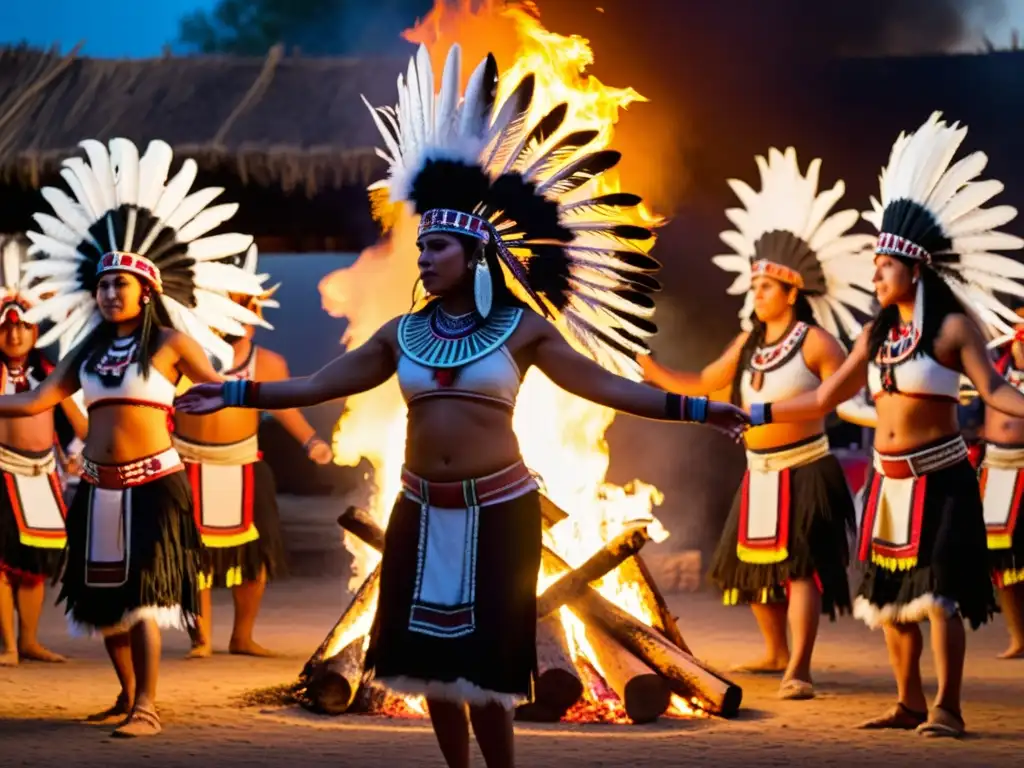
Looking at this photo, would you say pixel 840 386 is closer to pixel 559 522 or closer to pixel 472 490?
pixel 559 522

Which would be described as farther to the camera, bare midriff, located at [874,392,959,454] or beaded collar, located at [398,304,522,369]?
bare midriff, located at [874,392,959,454]

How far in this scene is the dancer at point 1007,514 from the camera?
970 centimetres

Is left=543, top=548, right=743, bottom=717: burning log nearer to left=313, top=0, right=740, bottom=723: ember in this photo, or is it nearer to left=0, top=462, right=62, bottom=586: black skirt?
left=313, top=0, right=740, bottom=723: ember

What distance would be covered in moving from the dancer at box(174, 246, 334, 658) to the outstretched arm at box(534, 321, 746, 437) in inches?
154

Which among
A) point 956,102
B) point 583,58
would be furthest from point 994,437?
point 956,102

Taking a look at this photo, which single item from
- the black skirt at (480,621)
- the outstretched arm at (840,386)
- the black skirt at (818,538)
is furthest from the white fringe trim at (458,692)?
the black skirt at (818,538)

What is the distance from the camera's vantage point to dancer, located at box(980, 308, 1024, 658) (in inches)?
382

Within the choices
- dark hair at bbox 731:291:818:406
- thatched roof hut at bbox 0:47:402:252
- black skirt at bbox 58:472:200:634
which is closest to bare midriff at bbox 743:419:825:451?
dark hair at bbox 731:291:818:406

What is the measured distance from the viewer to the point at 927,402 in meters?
6.72

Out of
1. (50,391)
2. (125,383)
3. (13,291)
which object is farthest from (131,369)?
(13,291)

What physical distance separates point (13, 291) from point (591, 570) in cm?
366

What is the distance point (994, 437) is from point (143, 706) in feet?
17.0

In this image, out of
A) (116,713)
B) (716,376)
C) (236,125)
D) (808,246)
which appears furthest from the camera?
(236,125)

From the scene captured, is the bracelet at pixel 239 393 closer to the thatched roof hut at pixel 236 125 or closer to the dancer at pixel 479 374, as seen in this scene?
the dancer at pixel 479 374
